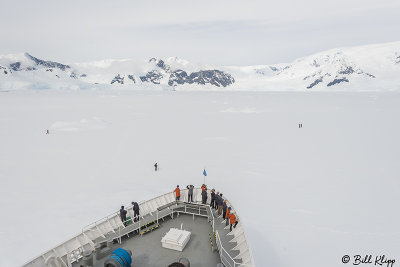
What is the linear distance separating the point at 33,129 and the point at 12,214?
1286 inches

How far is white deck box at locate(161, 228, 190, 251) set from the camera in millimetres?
10703

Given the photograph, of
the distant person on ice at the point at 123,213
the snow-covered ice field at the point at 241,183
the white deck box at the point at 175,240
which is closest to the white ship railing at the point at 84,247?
the distant person on ice at the point at 123,213

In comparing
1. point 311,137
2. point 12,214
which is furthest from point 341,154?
point 12,214

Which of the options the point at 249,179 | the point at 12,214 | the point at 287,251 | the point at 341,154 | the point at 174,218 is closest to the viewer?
the point at 174,218

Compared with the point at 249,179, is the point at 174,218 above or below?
above

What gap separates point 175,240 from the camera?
423 inches

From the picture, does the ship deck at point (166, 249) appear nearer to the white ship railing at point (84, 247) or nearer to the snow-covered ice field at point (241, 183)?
the white ship railing at point (84, 247)

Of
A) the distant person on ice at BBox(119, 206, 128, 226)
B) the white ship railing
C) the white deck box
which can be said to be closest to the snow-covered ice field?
the white ship railing

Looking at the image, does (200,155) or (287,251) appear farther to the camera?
(200,155)

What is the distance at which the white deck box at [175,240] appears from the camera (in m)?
10.7

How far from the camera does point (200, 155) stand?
31.0 m

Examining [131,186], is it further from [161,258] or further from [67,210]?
[161,258]

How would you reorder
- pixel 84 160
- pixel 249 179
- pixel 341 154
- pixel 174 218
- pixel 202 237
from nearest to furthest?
1. pixel 202 237
2. pixel 174 218
3. pixel 249 179
4. pixel 84 160
5. pixel 341 154

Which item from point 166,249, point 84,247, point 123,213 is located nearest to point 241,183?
point 123,213
